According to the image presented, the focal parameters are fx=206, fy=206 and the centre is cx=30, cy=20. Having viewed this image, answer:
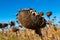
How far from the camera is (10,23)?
29.2 feet

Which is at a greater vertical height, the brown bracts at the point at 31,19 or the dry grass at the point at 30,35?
the brown bracts at the point at 31,19

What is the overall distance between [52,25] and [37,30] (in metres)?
1.31

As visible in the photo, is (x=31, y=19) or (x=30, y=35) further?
(x=30, y=35)

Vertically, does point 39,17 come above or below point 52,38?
above

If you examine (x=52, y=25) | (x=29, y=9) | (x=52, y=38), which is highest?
(x=29, y=9)

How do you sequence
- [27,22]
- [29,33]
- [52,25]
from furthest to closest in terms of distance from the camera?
[29,33], [52,25], [27,22]

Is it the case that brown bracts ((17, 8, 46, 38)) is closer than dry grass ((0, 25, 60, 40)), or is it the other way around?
brown bracts ((17, 8, 46, 38))

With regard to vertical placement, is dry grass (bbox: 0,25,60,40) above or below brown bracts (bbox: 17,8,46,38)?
below

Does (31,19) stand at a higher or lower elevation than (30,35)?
higher

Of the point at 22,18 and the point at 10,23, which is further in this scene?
the point at 10,23

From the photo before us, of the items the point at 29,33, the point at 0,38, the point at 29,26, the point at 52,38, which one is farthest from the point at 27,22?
Answer: the point at 29,33

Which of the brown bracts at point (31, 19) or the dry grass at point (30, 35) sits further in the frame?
the dry grass at point (30, 35)

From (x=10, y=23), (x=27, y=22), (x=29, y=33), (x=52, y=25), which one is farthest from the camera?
(x=29, y=33)

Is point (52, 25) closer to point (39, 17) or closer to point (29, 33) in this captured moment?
point (39, 17)
